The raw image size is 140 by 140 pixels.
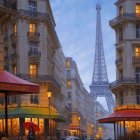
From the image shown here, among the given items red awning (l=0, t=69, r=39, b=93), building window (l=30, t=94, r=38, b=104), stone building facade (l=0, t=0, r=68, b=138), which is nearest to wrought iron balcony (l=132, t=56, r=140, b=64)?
stone building facade (l=0, t=0, r=68, b=138)

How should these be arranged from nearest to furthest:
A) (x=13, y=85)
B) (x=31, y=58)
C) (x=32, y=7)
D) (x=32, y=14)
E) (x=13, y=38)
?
(x=13, y=85)
(x=31, y=58)
(x=13, y=38)
(x=32, y=14)
(x=32, y=7)

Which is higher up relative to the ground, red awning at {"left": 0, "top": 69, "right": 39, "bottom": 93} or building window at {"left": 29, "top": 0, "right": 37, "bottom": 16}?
building window at {"left": 29, "top": 0, "right": 37, "bottom": 16}

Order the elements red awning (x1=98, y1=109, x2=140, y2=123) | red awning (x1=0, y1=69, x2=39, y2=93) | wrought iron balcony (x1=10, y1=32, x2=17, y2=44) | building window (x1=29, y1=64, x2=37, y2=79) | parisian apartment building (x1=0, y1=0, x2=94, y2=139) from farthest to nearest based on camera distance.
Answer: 1. wrought iron balcony (x1=10, y1=32, x2=17, y2=44)
2. building window (x1=29, y1=64, x2=37, y2=79)
3. parisian apartment building (x1=0, y1=0, x2=94, y2=139)
4. red awning (x1=98, y1=109, x2=140, y2=123)
5. red awning (x1=0, y1=69, x2=39, y2=93)

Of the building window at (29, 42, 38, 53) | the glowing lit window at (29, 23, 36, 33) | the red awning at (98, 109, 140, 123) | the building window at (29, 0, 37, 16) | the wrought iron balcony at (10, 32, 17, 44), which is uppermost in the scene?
the building window at (29, 0, 37, 16)

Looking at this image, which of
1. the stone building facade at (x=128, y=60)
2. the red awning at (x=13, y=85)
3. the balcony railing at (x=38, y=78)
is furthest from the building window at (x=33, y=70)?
the red awning at (x=13, y=85)

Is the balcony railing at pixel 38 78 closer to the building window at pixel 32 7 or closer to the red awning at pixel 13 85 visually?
the building window at pixel 32 7

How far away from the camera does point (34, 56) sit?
7425cm

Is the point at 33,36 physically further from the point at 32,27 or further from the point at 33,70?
the point at 33,70

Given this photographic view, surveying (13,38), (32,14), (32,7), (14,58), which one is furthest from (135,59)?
(13,38)

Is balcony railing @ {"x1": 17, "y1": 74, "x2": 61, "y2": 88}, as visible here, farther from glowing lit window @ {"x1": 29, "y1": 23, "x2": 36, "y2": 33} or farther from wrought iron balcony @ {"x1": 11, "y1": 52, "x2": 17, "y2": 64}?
glowing lit window @ {"x1": 29, "y1": 23, "x2": 36, "y2": 33}

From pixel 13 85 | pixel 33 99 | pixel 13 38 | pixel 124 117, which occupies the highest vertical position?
pixel 13 38

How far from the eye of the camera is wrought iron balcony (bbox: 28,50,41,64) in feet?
243

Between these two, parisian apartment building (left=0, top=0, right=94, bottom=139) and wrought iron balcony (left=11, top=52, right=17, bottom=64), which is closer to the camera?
parisian apartment building (left=0, top=0, right=94, bottom=139)

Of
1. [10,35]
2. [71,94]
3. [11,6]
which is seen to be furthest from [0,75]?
[71,94]
